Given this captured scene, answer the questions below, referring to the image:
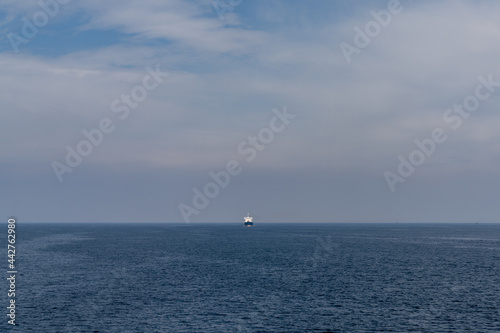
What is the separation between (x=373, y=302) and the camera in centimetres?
6912

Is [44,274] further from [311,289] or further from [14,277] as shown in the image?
[311,289]

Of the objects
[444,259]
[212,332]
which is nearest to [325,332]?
[212,332]

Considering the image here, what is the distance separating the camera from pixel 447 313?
2442 inches

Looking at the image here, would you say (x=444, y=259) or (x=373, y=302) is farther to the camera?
(x=444, y=259)

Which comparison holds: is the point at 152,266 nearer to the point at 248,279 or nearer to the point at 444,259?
the point at 248,279

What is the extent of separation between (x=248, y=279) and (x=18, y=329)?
46287mm

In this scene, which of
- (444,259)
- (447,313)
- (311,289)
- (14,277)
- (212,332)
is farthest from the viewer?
(444,259)

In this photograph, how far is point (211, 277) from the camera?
94875mm

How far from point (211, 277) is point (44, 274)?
113ft

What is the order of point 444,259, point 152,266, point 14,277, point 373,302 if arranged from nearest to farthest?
point 373,302
point 14,277
point 152,266
point 444,259

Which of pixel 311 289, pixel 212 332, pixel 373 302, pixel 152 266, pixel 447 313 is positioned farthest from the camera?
pixel 152 266

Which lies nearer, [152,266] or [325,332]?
[325,332]

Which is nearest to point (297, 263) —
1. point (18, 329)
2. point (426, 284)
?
point (426, 284)

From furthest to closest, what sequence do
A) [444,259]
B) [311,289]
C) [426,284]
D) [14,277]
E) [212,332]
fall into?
[444,259], [14,277], [426,284], [311,289], [212,332]
